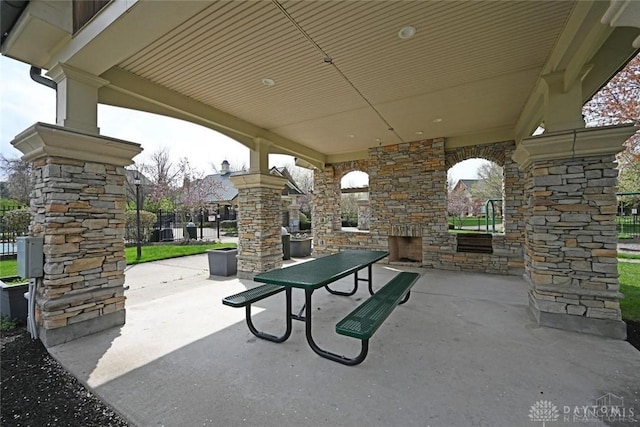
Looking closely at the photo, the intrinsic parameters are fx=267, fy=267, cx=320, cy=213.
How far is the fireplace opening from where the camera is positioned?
771 cm

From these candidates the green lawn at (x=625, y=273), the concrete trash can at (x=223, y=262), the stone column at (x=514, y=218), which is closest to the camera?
the green lawn at (x=625, y=273)

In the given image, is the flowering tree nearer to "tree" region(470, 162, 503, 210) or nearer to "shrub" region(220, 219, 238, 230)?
"tree" region(470, 162, 503, 210)

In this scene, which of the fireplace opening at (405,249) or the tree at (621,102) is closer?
the tree at (621,102)

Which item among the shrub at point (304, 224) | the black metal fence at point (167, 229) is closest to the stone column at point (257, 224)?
the black metal fence at point (167, 229)

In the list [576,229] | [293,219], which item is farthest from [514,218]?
[293,219]

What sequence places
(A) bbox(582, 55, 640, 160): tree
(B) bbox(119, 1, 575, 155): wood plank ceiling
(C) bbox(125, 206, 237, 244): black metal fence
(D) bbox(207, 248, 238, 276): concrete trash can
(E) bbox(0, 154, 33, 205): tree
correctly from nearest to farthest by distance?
(B) bbox(119, 1, 575, 155): wood plank ceiling
(A) bbox(582, 55, 640, 160): tree
(D) bbox(207, 248, 238, 276): concrete trash can
(C) bbox(125, 206, 237, 244): black metal fence
(E) bbox(0, 154, 33, 205): tree

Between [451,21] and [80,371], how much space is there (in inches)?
195

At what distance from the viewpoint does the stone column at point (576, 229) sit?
3.08 meters

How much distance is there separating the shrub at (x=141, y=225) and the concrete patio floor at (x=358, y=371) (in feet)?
30.8

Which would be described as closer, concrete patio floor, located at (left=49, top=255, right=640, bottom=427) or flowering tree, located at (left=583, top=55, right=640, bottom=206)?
concrete patio floor, located at (left=49, top=255, right=640, bottom=427)

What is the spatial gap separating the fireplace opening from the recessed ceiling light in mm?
5541

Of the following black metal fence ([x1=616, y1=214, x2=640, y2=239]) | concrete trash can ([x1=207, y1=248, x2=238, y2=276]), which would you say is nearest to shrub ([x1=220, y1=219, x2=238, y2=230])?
concrete trash can ([x1=207, y1=248, x2=238, y2=276])

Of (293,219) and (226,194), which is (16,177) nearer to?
(226,194)

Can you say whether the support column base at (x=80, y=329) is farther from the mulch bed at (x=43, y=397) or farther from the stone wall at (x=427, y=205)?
the stone wall at (x=427, y=205)
